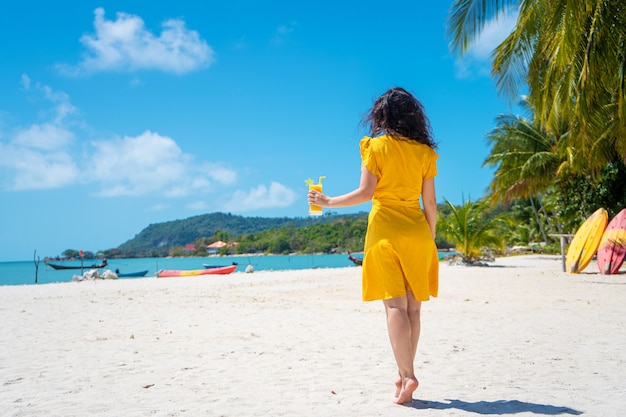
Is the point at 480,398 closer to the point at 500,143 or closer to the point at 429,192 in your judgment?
the point at 429,192

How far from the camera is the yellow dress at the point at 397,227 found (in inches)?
114

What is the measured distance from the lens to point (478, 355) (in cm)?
434

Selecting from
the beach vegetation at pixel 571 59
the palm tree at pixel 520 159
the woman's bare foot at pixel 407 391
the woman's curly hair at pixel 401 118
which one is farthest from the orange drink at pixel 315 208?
the palm tree at pixel 520 159

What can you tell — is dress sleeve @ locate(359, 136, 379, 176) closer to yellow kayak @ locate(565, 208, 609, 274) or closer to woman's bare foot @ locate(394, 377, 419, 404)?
woman's bare foot @ locate(394, 377, 419, 404)

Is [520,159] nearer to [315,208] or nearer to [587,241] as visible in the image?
[587,241]

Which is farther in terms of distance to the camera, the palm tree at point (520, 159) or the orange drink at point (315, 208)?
the palm tree at point (520, 159)

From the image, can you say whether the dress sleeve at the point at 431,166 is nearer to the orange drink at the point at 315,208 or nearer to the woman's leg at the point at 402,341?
the orange drink at the point at 315,208

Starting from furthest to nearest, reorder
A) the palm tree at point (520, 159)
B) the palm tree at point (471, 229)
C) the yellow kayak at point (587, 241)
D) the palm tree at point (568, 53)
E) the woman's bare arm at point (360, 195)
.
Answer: the palm tree at point (520, 159), the palm tree at point (471, 229), the yellow kayak at point (587, 241), the palm tree at point (568, 53), the woman's bare arm at point (360, 195)

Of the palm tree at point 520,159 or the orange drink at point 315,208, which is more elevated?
the palm tree at point 520,159

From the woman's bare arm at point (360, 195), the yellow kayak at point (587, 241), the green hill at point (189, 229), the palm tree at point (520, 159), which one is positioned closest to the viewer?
the woman's bare arm at point (360, 195)

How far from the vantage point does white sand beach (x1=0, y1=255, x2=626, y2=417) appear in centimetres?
300

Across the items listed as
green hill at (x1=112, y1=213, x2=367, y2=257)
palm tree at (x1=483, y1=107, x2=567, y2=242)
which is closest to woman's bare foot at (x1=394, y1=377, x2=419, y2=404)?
palm tree at (x1=483, y1=107, x2=567, y2=242)

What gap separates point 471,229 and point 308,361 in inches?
687

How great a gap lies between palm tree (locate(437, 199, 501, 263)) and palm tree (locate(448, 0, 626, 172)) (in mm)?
9121
